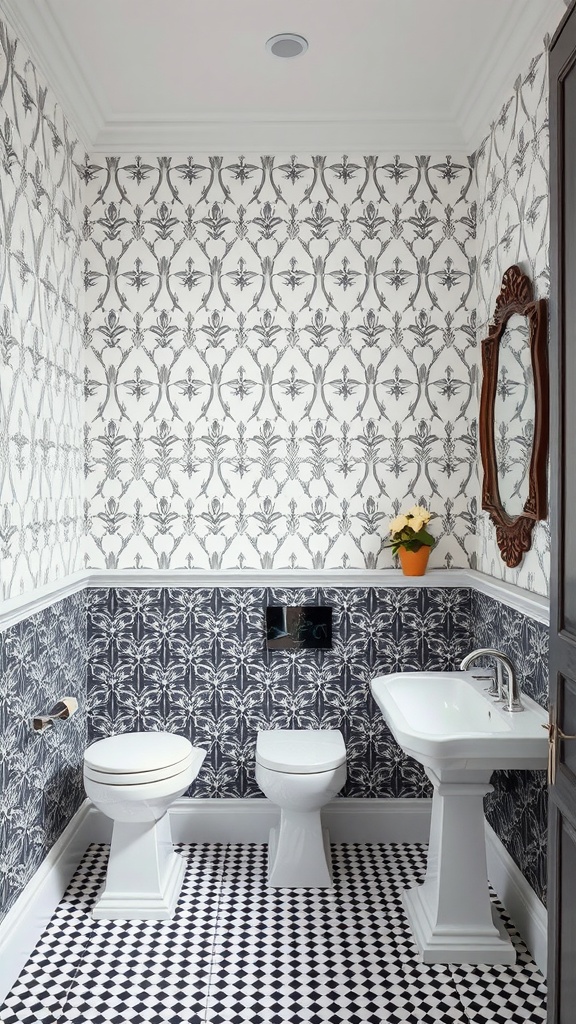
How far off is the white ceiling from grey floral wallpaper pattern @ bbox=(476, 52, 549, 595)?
0.37 ft

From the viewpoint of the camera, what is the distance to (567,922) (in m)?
1.55

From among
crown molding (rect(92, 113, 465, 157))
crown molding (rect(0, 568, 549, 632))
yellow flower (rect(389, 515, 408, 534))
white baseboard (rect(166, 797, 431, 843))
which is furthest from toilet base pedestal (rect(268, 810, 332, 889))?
crown molding (rect(92, 113, 465, 157))

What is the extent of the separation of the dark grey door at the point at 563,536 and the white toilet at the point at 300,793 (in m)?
1.03

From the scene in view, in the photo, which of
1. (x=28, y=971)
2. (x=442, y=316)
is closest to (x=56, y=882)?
(x=28, y=971)

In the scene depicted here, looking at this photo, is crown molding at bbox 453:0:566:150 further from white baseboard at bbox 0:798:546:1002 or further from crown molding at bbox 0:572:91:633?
white baseboard at bbox 0:798:546:1002

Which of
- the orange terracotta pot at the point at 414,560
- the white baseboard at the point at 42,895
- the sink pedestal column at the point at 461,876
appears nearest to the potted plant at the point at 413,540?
the orange terracotta pot at the point at 414,560

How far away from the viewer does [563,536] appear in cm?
157

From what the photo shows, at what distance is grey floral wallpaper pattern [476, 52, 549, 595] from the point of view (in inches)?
88.4

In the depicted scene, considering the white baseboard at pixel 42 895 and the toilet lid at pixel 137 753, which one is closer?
the white baseboard at pixel 42 895

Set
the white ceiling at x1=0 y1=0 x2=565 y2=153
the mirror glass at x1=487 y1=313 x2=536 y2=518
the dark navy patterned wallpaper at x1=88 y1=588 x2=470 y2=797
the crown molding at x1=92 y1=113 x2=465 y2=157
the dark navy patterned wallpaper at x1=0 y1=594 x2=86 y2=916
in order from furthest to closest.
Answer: the dark navy patterned wallpaper at x1=88 y1=588 x2=470 y2=797 < the crown molding at x1=92 y1=113 x2=465 y2=157 < the mirror glass at x1=487 y1=313 x2=536 y2=518 < the white ceiling at x1=0 y1=0 x2=565 y2=153 < the dark navy patterned wallpaper at x1=0 y1=594 x2=86 y2=916

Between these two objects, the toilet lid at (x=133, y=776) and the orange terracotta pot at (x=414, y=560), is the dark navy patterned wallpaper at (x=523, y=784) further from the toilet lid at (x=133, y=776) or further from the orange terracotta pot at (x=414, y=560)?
the toilet lid at (x=133, y=776)

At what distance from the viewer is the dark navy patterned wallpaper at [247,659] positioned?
2.99 metres

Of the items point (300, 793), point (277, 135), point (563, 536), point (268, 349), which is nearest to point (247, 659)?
point (300, 793)

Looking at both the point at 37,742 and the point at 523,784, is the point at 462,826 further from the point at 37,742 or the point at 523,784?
the point at 37,742
